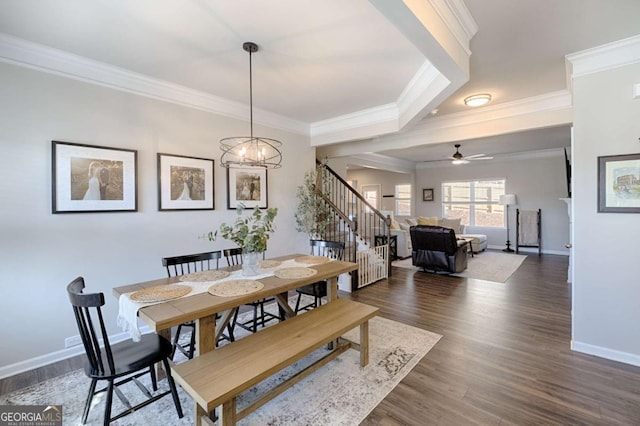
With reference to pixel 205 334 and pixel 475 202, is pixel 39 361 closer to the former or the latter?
pixel 205 334

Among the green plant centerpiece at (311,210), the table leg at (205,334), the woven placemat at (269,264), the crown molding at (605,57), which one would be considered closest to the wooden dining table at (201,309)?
the table leg at (205,334)

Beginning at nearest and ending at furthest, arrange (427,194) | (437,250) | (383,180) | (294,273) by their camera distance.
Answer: (294,273) → (437,250) → (427,194) → (383,180)

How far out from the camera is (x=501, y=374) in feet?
8.09

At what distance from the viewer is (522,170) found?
8.51 m

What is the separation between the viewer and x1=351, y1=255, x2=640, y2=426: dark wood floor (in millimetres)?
2010

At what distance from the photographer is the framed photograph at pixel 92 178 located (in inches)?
106

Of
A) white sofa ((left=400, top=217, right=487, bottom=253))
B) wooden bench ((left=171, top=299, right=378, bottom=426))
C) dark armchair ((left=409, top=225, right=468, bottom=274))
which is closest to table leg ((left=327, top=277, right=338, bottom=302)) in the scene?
wooden bench ((left=171, top=299, right=378, bottom=426))

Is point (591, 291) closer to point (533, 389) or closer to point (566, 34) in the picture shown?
point (533, 389)

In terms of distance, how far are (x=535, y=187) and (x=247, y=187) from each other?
27.6ft

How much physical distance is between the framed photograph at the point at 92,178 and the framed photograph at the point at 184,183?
0.29 metres

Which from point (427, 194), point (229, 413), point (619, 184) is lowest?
point (229, 413)

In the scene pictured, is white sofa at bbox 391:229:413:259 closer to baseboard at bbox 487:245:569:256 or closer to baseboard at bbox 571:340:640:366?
baseboard at bbox 487:245:569:256

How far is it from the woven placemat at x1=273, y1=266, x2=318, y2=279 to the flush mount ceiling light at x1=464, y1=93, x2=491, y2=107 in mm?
3061

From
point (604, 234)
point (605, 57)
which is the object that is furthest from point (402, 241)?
point (605, 57)
